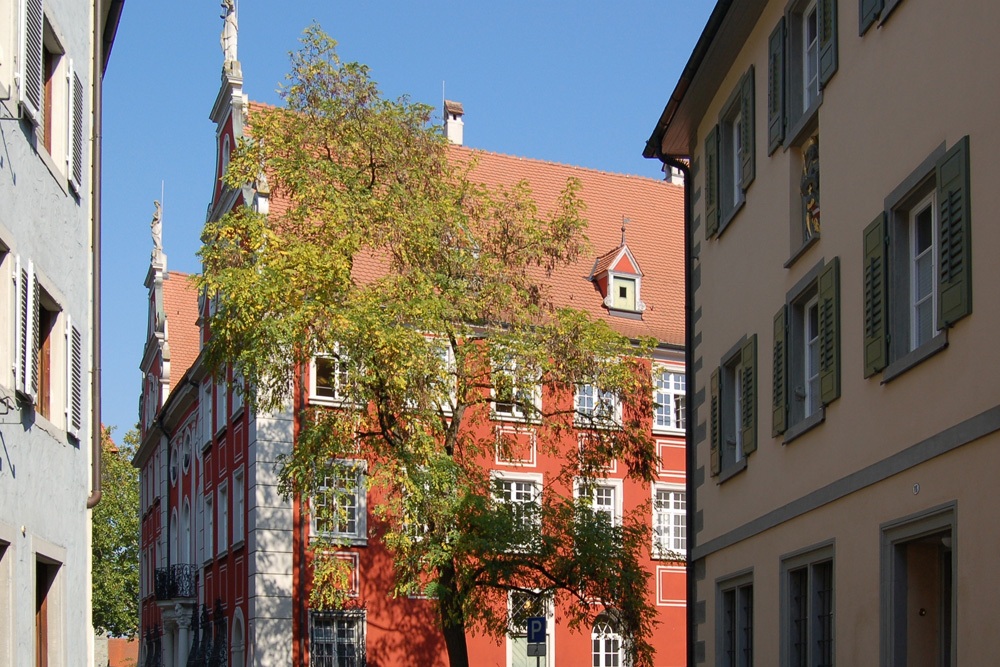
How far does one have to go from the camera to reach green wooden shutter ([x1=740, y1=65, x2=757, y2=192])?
16484 millimetres

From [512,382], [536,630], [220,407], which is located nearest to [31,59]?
[512,382]

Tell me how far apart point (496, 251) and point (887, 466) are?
12489mm

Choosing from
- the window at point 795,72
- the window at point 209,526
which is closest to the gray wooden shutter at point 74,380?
the window at point 795,72

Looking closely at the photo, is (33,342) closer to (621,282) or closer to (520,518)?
(520,518)

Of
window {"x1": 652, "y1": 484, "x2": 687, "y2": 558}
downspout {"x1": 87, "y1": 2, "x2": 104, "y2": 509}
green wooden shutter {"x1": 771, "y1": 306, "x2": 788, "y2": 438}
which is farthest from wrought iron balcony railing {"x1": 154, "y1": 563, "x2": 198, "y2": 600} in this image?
green wooden shutter {"x1": 771, "y1": 306, "x2": 788, "y2": 438}

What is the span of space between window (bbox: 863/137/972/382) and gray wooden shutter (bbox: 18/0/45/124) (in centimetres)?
691

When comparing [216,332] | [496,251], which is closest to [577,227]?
[496,251]

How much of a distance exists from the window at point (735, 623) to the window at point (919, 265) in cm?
509

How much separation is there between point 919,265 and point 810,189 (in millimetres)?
2977

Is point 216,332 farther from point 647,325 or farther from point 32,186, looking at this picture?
point 647,325

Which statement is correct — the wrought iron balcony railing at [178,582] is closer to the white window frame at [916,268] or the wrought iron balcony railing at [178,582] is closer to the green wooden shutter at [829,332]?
the green wooden shutter at [829,332]

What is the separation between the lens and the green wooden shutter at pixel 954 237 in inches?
393

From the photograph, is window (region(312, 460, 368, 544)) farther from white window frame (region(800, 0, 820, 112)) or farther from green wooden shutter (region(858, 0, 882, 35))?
green wooden shutter (region(858, 0, 882, 35))

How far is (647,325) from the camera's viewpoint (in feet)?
118
